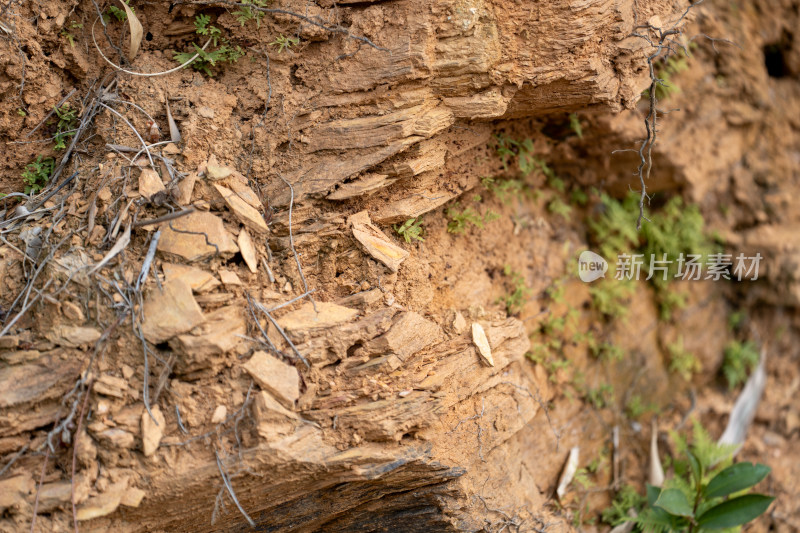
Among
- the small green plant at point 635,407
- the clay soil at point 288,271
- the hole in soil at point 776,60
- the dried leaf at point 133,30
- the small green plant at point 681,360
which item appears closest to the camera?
the clay soil at point 288,271

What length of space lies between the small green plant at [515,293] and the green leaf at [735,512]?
164cm

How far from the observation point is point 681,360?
466 centimetres

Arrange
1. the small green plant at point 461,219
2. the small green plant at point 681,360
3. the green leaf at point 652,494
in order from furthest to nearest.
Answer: the small green plant at point 681,360 < the green leaf at point 652,494 < the small green plant at point 461,219

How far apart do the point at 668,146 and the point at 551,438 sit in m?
2.23

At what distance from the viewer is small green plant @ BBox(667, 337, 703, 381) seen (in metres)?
4.64

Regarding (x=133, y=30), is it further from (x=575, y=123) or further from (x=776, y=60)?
(x=776, y=60)

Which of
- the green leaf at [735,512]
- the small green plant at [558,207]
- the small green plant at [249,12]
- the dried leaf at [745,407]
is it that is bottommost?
the dried leaf at [745,407]

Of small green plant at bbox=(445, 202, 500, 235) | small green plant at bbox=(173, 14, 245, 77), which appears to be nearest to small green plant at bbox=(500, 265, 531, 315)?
small green plant at bbox=(445, 202, 500, 235)

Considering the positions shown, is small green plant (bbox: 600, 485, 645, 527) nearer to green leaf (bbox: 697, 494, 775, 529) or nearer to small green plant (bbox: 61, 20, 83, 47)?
green leaf (bbox: 697, 494, 775, 529)

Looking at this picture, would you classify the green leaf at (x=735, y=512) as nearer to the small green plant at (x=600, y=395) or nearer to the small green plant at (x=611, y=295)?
the small green plant at (x=600, y=395)

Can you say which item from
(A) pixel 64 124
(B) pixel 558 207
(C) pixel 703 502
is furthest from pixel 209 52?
(C) pixel 703 502

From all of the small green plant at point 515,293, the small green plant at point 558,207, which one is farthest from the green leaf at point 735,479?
the small green plant at point 558,207

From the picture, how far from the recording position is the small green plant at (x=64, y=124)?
302cm

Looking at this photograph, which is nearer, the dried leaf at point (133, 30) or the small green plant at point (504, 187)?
the dried leaf at point (133, 30)
